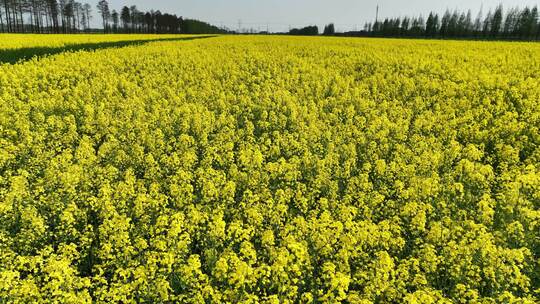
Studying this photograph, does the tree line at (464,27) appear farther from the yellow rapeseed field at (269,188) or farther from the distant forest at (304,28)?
the yellow rapeseed field at (269,188)

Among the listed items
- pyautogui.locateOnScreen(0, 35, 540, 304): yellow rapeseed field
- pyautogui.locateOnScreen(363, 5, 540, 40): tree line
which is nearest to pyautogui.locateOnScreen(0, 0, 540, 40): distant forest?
pyautogui.locateOnScreen(363, 5, 540, 40): tree line

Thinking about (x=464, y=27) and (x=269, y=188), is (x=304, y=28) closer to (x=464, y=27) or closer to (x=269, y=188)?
(x=464, y=27)

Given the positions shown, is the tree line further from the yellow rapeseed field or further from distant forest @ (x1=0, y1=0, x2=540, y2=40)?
the yellow rapeseed field

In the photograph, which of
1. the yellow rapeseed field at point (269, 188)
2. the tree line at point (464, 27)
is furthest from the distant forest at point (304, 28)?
the yellow rapeseed field at point (269, 188)

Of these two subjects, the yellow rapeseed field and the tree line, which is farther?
the tree line

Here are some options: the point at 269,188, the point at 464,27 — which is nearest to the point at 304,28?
the point at 464,27

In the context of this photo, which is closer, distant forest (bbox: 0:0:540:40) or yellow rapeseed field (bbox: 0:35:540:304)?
yellow rapeseed field (bbox: 0:35:540:304)

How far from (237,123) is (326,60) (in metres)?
16.3

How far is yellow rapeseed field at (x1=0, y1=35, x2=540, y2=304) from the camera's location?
5.43 m

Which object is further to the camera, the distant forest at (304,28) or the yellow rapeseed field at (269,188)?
the distant forest at (304,28)

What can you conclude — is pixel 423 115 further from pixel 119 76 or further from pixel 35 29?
pixel 35 29

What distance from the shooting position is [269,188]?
29.7 ft

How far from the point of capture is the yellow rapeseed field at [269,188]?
17.8 ft

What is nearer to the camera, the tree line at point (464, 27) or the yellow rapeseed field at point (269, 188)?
the yellow rapeseed field at point (269, 188)
